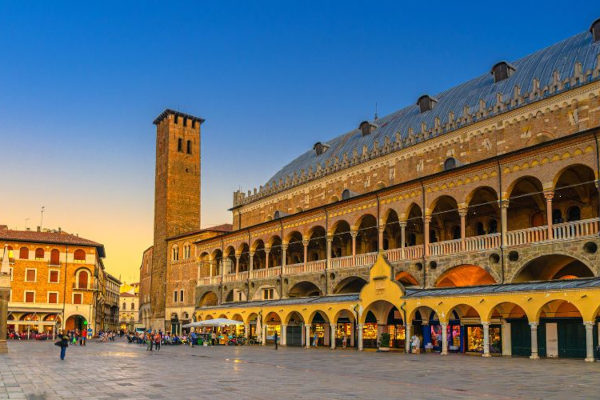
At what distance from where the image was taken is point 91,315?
221 feet

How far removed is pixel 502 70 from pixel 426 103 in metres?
6.57

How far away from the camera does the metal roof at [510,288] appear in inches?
956

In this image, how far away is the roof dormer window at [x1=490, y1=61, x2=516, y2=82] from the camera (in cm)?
3888

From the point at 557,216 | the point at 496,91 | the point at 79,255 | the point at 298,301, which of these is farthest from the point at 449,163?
the point at 79,255

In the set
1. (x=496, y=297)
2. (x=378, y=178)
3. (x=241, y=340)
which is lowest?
(x=241, y=340)

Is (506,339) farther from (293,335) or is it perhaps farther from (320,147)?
(320,147)

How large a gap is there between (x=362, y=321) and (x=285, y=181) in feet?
70.2

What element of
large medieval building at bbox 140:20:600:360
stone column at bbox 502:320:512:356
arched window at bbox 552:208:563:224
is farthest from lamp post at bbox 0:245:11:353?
arched window at bbox 552:208:563:224

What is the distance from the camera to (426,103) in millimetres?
44531

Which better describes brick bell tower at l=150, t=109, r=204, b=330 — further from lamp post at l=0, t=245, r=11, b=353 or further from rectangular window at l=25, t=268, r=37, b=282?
lamp post at l=0, t=245, r=11, b=353

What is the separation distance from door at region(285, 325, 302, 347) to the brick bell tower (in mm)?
27427

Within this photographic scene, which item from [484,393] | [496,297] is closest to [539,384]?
[484,393]

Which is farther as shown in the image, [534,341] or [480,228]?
[480,228]

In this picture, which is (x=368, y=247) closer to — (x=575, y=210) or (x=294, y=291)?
(x=294, y=291)
